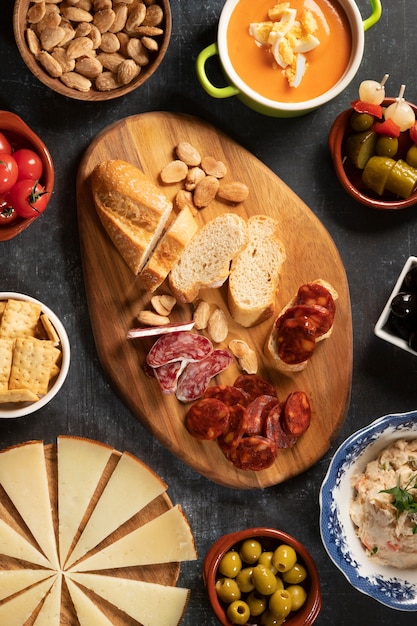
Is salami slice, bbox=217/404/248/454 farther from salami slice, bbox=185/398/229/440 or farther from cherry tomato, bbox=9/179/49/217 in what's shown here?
cherry tomato, bbox=9/179/49/217

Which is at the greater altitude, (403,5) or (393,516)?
(403,5)

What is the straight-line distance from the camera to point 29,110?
8.79 feet

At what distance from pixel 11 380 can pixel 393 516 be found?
4.61ft

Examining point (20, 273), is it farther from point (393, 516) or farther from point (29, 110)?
point (393, 516)

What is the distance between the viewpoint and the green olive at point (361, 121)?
259 centimetres

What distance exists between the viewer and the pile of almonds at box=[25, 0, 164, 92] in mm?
2484

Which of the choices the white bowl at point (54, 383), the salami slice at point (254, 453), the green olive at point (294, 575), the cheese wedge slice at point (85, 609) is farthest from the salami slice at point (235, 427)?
the cheese wedge slice at point (85, 609)

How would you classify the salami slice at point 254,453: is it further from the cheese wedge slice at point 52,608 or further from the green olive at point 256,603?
the cheese wedge slice at point 52,608

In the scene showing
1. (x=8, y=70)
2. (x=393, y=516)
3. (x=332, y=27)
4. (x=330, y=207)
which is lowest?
(x=393, y=516)

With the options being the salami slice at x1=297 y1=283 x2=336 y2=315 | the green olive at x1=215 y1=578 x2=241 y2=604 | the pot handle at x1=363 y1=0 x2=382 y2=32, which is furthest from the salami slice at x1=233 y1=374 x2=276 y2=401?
the pot handle at x1=363 y1=0 x2=382 y2=32

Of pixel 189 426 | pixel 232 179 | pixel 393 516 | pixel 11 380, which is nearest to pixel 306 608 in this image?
pixel 393 516

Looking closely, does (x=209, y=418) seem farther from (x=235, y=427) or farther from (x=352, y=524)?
(x=352, y=524)

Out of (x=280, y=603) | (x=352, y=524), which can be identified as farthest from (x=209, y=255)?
(x=280, y=603)

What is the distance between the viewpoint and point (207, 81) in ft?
8.09
